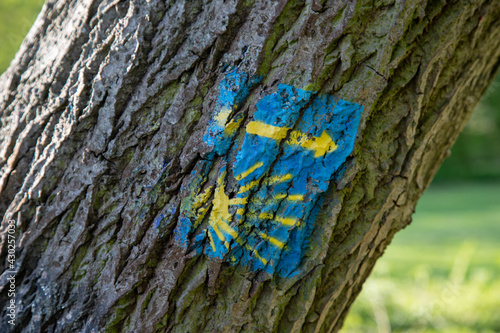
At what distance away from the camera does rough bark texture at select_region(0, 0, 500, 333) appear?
38.5 inches

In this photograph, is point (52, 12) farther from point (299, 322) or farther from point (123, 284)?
point (299, 322)

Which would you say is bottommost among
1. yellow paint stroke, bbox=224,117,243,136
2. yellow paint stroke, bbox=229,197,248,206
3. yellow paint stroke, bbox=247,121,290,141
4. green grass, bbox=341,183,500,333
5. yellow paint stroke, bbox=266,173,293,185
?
yellow paint stroke, bbox=229,197,248,206

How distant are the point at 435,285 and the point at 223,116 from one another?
3310mm

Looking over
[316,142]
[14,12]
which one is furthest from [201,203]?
[14,12]

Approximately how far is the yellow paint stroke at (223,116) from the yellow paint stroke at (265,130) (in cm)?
5

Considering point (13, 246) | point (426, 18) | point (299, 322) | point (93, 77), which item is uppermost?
point (426, 18)

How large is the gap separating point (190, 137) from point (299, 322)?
1.58 ft

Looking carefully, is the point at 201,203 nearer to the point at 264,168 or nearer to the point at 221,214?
the point at 221,214

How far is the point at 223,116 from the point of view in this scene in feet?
3.25

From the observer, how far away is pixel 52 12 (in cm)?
118

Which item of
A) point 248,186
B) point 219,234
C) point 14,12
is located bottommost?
point 219,234

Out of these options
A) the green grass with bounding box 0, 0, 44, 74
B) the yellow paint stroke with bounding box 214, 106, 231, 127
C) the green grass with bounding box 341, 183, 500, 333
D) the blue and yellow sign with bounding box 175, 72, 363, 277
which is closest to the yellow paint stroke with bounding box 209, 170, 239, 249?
the blue and yellow sign with bounding box 175, 72, 363, 277

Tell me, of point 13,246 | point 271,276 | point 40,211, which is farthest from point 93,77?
point 271,276

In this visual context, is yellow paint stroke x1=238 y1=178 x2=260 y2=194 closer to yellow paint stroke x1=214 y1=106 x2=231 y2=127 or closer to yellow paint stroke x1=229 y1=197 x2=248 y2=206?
yellow paint stroke x1=229 y1=197 x2=248 y2=206
